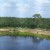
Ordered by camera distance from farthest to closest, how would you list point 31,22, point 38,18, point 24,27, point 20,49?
point 38,18 → point 31,22 → point 24,27 → point 20,49

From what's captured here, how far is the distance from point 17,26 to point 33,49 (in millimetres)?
35113

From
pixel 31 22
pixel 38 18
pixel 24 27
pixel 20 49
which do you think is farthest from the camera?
pixel 38 18

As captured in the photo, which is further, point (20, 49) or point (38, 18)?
point (38, 18)

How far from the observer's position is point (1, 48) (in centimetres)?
2914

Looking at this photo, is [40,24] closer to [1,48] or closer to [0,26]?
[0,26]

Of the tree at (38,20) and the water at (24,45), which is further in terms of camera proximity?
the tree at (38,20)

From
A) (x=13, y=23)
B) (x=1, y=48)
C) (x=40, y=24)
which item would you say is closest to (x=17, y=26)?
(x=13, y=23)

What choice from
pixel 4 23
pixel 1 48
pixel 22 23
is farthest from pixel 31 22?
pixel 1 48

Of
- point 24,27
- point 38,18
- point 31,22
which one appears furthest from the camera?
point 38,18

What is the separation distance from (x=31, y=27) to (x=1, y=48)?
3380cm

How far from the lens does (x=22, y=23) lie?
6500 cm

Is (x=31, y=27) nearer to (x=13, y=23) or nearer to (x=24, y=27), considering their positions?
(x=24, y=27)

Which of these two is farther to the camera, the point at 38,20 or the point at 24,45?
the point at 38,20

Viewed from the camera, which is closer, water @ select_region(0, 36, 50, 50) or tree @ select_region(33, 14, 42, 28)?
water @ select_region(0, 36, 50, 50)
